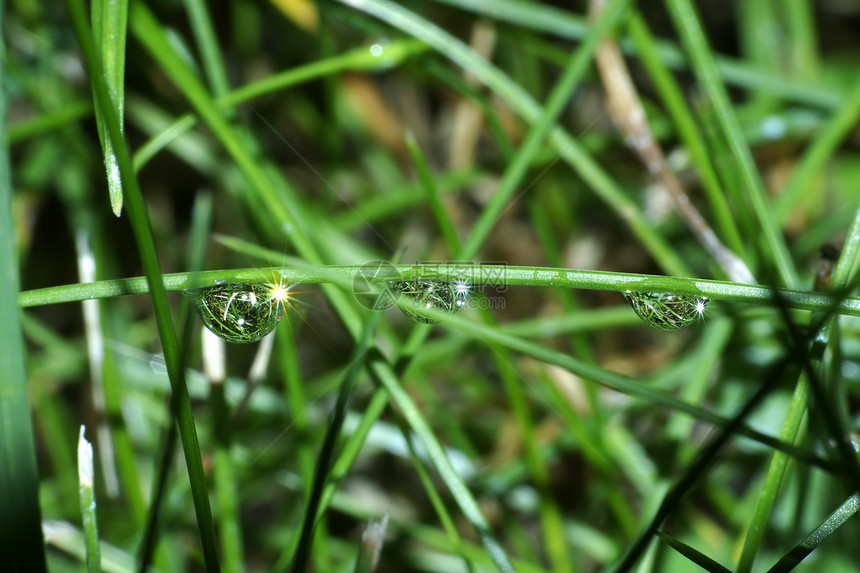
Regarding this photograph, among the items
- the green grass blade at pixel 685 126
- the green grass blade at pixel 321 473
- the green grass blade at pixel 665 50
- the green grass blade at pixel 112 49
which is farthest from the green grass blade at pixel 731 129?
the green grass blade at pixel 112 49

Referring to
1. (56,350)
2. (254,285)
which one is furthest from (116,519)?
(254,285)

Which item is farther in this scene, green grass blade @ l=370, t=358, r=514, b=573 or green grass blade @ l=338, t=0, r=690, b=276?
green grass blade @ l=338, t=0, r=690, b=276

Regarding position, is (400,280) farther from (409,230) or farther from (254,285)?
(409,230)

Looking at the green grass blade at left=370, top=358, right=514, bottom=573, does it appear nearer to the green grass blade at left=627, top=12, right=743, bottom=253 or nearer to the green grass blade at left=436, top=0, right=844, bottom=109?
the green grass blade at left=627, top=12, right=743, bottom=253

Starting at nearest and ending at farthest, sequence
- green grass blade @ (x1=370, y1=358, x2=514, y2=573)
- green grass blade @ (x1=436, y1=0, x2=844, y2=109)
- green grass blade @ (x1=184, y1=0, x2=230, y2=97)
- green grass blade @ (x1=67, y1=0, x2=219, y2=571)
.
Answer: green grass blade @ (x1=67, y1=0, x2=219, y2=571) → green grass blade @ (x1=370, y1=358, x2=514, y2=573) → green grass blade @ (x1=184, y1=0, x2=230, y2=97) → green grass blade @ (x1=436, y1=0, x2=844, y2=109)

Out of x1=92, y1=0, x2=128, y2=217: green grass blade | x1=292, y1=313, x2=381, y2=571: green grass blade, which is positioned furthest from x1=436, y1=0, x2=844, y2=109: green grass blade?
x1=292, y1=313, x2=381, y2=571: green grass blade
